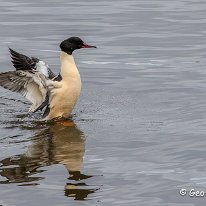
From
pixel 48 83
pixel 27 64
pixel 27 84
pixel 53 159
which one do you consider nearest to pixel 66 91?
pixel 48 83

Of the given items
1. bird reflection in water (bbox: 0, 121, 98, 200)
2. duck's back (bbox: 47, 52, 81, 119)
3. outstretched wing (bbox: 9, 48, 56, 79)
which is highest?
outstretched wing (bbox: 9, 48, 56, 79)

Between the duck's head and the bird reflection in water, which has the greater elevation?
the duck's head

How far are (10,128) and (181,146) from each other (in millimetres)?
2529

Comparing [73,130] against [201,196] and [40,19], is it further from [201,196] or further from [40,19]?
[40,19]

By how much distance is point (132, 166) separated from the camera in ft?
33.6

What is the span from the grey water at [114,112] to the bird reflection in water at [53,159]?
0.04ft

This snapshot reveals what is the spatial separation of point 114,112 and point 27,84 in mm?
1331

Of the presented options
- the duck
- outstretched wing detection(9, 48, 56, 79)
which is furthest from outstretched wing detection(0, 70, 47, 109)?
outstretched wing detection(9, 48, 56, 79)

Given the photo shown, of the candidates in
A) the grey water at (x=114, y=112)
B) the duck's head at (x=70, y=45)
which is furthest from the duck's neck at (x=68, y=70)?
the grey water at (x=114, y=112)

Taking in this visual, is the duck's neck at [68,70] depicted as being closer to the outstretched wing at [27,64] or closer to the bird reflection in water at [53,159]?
the outstretched wing at [27,64]

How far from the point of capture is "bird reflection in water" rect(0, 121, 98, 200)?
31.6ft

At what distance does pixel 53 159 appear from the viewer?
10617mm

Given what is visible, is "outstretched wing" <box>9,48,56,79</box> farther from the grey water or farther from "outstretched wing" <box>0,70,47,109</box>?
the grey water

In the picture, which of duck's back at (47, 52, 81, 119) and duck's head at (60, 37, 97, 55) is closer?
duck's back at (47, 52, 81, 119)
